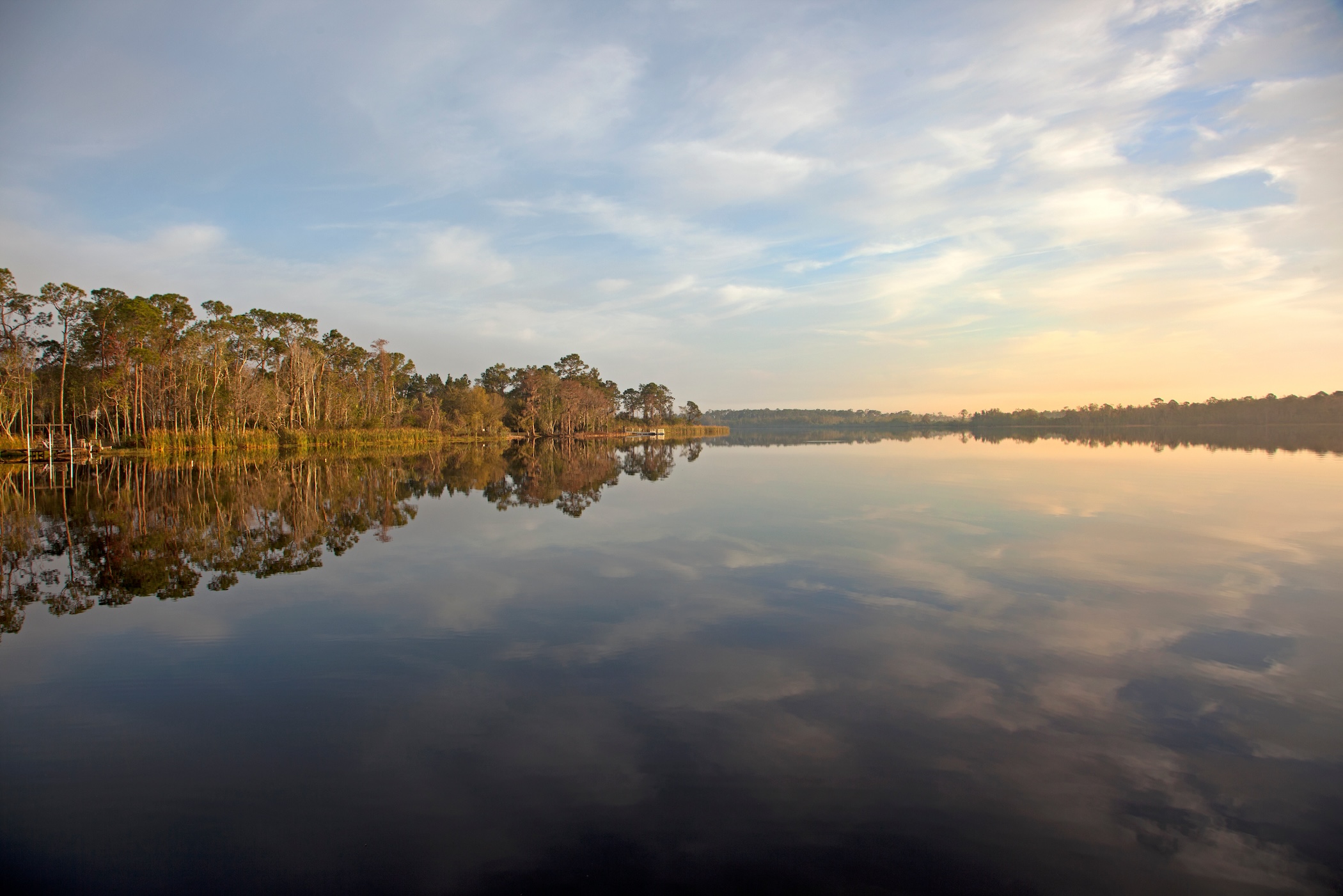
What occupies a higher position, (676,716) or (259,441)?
(259,441)

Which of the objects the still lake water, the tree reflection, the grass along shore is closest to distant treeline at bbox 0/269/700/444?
the grass along shore

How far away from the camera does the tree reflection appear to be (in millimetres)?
10062

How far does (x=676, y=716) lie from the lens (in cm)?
529

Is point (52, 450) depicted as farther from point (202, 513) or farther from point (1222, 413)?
point (1222, 413)

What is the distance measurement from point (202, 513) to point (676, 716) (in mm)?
16225

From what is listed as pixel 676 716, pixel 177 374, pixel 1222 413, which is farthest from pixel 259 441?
pixel 1222 413

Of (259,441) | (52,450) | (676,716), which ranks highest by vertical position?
(259,441)

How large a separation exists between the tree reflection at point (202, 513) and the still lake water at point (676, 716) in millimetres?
186

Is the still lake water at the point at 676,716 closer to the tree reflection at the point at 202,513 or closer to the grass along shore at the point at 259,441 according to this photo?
the tree reflection at the point at 202,513

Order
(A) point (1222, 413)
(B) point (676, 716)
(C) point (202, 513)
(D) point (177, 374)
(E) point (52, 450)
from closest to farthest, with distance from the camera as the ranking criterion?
(B) point (676, 716)
(C) point (202, 513)
(E) point (52, 450)
(D) point (177, 374)
(A) point (1222, 413)

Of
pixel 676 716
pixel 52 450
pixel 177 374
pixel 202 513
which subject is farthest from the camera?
pixel 177 374

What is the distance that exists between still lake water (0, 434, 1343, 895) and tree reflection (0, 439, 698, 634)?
0.61 ft

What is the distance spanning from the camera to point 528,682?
6008 mm

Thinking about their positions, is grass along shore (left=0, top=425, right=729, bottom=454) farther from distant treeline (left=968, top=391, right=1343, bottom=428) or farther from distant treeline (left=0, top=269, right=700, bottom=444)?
distant treeline (left=968, top=391, right=1343, bottom=428)
